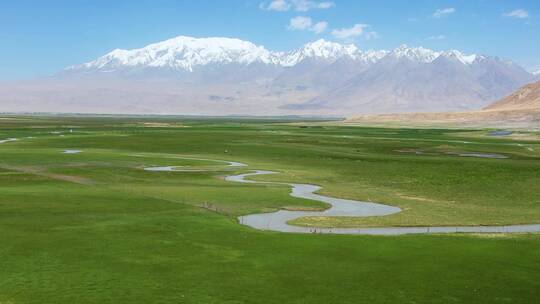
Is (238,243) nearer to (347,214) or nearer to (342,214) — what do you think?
(342,214)

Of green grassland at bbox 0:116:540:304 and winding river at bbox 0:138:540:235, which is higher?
green grassland at bbox 0:116:540:304

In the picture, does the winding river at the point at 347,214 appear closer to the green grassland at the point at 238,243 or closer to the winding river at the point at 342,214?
the winding river at the point at 342,214

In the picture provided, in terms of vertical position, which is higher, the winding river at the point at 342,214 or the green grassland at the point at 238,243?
the green grassland at the point at 238,243

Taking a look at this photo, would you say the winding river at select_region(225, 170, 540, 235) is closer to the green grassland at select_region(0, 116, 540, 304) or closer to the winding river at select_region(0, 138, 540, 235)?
the winding river at select_region(0, 138, 540, 235)

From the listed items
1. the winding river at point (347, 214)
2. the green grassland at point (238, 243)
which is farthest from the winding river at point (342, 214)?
the green grassland at point (238, 243)

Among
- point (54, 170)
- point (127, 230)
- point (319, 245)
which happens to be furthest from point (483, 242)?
point (54, 170)

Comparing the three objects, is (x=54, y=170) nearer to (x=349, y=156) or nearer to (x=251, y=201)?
(x=251, y=201)

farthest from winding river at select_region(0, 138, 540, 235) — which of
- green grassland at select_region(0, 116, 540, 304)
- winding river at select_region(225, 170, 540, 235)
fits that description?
green grassland at select_region(0, 116, 540, 304)

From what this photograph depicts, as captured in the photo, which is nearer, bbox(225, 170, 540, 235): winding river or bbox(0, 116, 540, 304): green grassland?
bbox(0, 116, 540, 304): green grassland
